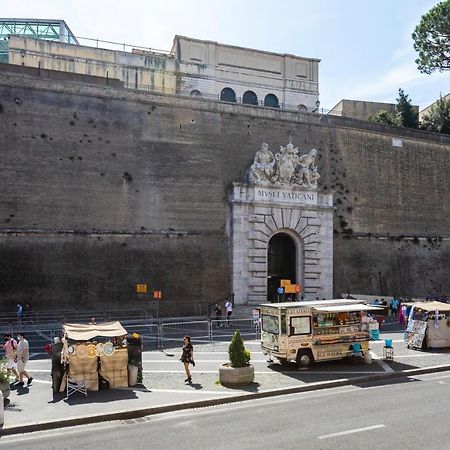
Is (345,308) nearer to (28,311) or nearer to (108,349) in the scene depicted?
(108,349)

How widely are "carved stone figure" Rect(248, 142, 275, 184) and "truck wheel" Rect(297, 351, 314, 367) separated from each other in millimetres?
13993

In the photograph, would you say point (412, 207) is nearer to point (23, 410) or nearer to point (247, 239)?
point (247, 239)

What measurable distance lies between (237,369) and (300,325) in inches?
103

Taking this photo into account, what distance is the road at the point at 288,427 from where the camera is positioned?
339 inches

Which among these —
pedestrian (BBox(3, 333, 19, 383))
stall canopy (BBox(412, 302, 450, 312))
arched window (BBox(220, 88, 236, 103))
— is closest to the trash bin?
pedestrian (BBox(3, 333, 19, 383))

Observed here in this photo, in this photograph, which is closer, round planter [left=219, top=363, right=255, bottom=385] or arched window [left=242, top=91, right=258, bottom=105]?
round planter [left=219, top=363, right=255, bottom=385]

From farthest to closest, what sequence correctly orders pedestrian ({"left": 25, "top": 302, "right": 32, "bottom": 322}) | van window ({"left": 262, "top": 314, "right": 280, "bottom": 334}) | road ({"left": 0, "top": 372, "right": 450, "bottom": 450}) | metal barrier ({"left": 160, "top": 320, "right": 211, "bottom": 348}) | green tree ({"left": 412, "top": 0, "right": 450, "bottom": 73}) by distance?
green tree ({"left": 412, "top": 0, "right": 450, "bottom": 73}) < pedestrian ({"left": 25, "top": 302, "right": 32, "bottom": 322}) < metal barrier ({"left": 160, "top": 320, "right": 211, "bottom": 348}) < van window ({"left": 262, "top": 314, "right": 280, "bottom": 334}) < road ({"left": 0, "top": 372, "right": 450, "bottom": 450})

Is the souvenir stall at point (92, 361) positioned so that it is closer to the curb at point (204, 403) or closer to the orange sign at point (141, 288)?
the curb at point (204, 403)

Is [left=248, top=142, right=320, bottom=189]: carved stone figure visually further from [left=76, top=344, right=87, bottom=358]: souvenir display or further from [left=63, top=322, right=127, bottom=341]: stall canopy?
[left=76, top=344, right=87, bottom=358]: souvenir display

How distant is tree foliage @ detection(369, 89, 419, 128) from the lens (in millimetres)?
40125

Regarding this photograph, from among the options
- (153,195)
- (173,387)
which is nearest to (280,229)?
(153,195)

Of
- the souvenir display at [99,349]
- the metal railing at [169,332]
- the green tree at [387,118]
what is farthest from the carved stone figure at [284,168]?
the souvenir display at [99,349]

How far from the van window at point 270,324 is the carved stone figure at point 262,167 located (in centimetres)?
1306

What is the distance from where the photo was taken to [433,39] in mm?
36281
